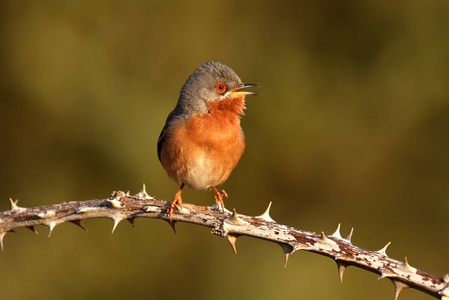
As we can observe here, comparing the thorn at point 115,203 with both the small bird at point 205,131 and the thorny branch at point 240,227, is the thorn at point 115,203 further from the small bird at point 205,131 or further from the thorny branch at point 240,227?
the small bird at point 205,131

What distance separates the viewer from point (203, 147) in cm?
400

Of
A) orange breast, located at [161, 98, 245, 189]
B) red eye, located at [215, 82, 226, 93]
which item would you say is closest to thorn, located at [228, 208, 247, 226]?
orange breast, located at [161, 98, 245, 189]

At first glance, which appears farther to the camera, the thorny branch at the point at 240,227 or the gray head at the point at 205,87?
the gray head at the point at 205,87

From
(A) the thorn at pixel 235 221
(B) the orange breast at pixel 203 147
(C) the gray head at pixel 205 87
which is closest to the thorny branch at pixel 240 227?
(A) the thorn at pixel 235 221

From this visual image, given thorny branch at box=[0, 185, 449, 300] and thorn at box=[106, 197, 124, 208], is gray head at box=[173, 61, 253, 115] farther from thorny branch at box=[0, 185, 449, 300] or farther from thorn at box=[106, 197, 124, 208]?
thorn at box=[106, 197, 124, 208]

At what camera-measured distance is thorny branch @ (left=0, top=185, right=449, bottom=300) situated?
245 cm

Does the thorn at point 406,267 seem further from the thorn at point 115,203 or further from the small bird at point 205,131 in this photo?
the small bird at point 205,131

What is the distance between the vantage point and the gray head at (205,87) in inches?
165

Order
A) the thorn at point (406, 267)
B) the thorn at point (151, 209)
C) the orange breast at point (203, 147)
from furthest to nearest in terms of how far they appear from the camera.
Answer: the orange breast at point (203, 147) → the thorn at point (151, 209) → the thorn at point (406, 267)

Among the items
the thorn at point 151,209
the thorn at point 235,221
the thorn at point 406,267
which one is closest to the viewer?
the thorn at point 406,267

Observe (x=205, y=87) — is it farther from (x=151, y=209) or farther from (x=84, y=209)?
(x=84, y=209)

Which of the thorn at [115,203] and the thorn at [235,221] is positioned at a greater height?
the thorn at [115,203]

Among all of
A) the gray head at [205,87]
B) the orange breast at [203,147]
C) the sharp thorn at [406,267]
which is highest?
the gray head at [205,87]

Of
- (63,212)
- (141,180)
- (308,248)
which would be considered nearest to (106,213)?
(63,212)
